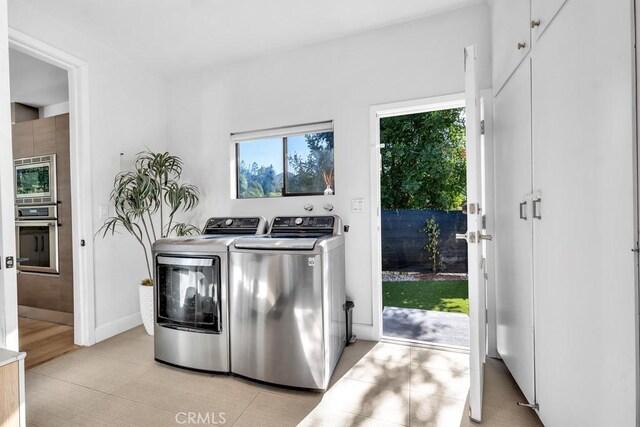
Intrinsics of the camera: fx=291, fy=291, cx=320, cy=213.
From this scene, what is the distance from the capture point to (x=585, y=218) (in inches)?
41.3

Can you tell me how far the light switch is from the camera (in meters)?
2.55

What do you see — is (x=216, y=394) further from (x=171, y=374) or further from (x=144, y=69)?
(x=144, y=69)

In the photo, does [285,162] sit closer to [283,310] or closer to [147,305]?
[283,310]

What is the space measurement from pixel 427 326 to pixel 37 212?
14.1 feet

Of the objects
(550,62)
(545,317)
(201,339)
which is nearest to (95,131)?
(201,339)

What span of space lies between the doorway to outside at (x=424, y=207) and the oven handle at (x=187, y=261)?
266 cm

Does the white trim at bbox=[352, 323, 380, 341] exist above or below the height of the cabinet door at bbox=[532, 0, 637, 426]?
below

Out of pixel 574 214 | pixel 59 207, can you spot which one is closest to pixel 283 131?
pixel 574 214

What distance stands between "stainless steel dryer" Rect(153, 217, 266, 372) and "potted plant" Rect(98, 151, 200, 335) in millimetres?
716

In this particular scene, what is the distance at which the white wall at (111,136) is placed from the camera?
257cm

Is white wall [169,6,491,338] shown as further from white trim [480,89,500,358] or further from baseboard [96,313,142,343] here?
baseboard [96,313,142,343]

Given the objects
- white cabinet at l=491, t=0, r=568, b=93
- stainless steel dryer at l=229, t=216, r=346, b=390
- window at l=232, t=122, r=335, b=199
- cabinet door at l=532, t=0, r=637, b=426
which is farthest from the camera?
window at l=232, t=122, r=335, b=199

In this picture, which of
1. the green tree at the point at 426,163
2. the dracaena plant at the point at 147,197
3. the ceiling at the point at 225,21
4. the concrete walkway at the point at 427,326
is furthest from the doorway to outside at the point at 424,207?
the dracaena plant at the point at 147,197

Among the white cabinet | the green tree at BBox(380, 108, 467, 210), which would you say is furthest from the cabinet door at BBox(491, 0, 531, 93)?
the green tree at BBox(380, 108, 467, 210)
